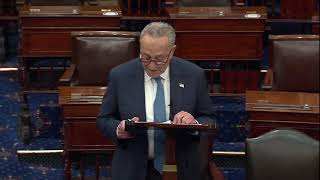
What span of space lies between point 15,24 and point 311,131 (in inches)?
117

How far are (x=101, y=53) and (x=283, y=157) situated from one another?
128 cm

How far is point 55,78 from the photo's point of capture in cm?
402

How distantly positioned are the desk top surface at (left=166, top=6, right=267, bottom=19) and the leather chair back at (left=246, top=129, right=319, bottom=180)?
Answer: 1.65 m

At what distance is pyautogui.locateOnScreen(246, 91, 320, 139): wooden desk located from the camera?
240 centimetres

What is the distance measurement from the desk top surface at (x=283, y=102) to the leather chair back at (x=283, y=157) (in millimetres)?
472

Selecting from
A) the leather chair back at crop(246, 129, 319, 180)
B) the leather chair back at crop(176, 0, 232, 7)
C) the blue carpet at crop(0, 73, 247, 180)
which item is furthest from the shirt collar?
the leather chair back at crop(176, 0, 232, 7)

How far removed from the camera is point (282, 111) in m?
2.44

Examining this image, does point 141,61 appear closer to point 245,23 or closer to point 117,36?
point 117,36

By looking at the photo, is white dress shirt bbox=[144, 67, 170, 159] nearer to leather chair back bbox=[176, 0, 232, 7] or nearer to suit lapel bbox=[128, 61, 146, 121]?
suit lapel bbox=[128, 61, 146, 121]

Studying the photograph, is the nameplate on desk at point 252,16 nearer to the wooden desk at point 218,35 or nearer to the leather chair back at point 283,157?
the wooden desk at point 218,35

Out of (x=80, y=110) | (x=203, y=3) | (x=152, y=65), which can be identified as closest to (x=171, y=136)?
(x=152, y=65)

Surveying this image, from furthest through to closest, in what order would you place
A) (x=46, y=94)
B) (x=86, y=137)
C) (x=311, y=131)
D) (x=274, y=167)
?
(x=46, y=94), (x=86, y=137), (x=311, y=131), (x=274, y=167)

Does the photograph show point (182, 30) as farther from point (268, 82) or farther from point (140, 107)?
point (140, 107)

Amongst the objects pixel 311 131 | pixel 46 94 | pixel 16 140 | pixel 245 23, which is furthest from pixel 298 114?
pixel 46 94
